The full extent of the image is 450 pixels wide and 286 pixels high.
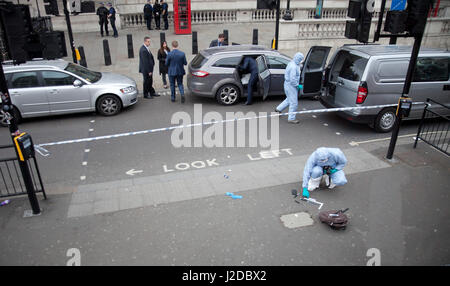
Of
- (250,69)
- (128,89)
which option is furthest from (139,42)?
(250,69)

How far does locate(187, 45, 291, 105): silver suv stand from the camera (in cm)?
1044

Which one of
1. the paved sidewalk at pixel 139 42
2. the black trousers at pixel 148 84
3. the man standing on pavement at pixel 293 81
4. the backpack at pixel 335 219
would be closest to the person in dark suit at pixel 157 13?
the paved sidewalk at pixel 139 42

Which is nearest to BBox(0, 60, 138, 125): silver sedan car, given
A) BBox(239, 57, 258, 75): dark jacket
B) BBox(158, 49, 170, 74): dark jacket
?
BBox(158, 49, 170, 74): dark jacket

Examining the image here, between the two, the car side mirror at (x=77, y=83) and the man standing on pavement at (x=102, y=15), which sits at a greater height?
the man standing on pavement at (x=102, y=15)

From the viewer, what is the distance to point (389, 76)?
823cm

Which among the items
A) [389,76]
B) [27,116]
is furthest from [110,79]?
[389,76]

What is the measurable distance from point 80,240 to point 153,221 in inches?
42.0

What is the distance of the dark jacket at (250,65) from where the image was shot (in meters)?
10.4

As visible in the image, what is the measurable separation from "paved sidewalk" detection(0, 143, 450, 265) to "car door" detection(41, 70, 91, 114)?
4002 millimetres

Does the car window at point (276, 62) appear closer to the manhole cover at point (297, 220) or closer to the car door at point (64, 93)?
the car door at point (64, 93)

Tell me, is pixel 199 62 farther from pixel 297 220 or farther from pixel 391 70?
pixel 297 220

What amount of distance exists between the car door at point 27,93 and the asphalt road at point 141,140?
1.55ft

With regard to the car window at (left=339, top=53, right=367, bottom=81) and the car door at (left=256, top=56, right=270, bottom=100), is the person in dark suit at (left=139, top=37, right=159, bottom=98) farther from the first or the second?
the car window at (left=339, top=53, right=367, bottom=81)

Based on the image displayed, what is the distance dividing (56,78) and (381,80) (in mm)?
8210
